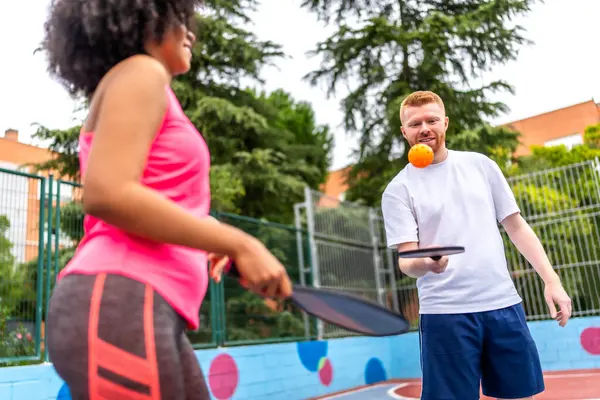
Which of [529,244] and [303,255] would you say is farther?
[303,255]

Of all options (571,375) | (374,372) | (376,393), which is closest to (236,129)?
(374,372)

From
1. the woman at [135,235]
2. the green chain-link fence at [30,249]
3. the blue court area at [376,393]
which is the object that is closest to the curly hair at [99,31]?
the woman at [135,235]

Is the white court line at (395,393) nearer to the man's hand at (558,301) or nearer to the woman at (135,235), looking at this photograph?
the man's hand at (558,301)

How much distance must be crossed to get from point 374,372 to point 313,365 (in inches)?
67.3

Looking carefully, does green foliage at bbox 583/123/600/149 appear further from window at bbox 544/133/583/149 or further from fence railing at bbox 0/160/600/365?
fence railing at bbox 0/160/600/365

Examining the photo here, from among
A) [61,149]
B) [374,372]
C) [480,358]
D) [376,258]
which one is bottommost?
[374,372]

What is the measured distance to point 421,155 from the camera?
243cm

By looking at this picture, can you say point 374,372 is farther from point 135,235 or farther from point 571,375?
point 135,235

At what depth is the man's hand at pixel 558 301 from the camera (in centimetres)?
228

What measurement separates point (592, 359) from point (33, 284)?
744 cm

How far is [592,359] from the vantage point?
26.2 feet

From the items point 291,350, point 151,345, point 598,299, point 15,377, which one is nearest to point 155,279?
point 151,345

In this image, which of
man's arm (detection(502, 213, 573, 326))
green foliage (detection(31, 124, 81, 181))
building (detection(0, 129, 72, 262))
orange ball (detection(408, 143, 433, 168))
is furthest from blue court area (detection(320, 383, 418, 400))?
green foliage (detection(31, 124, 81, 181))

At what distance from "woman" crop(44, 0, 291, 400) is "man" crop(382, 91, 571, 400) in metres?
1.21
